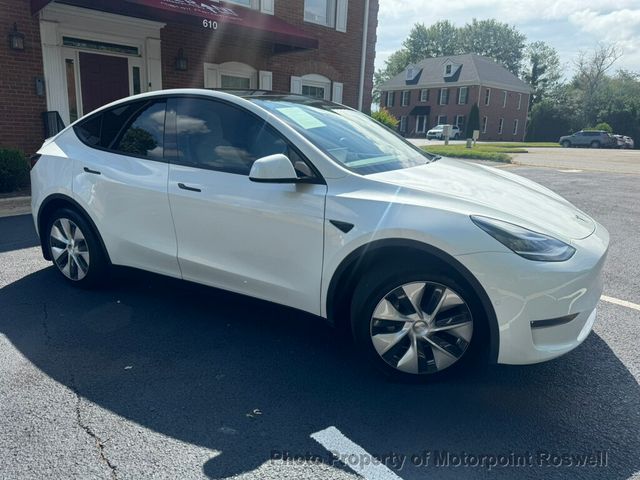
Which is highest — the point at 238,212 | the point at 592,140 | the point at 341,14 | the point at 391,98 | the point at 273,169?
the point at 341,14

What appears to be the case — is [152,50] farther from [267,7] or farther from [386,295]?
[386,295]

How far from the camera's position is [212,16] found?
10086mm

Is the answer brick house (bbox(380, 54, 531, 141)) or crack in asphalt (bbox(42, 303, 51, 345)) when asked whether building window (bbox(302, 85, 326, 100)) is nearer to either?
crack in asphalt (bbox(42, 303, 51, 345))

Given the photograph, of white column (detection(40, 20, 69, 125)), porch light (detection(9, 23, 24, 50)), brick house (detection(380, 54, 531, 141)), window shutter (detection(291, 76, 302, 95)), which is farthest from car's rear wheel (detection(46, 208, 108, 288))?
brick house (detection(380, 54, 531, 141))

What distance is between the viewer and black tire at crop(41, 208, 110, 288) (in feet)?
13.5

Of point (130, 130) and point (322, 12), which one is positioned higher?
point (322, 12)

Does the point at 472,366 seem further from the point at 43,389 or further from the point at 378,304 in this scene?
the point at 43,389

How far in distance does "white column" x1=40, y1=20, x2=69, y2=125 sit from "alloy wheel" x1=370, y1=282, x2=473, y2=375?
30.4 ft

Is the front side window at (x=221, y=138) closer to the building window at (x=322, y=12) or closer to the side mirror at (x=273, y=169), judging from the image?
the side mirror at (x=273, y=169)

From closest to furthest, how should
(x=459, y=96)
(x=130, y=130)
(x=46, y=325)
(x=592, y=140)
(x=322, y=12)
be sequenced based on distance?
1. (x=46, y=325)
2. (x=130, y=130)
3. (x=322, y=12)
4. (x=592, y=140)
5. (x=459, y=96)

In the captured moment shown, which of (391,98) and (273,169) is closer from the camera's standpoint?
(273,169)

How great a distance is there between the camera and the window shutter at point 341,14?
46.4 feet

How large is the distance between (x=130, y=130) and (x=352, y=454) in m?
2.98

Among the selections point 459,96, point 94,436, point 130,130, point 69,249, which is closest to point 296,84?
point 130,130
